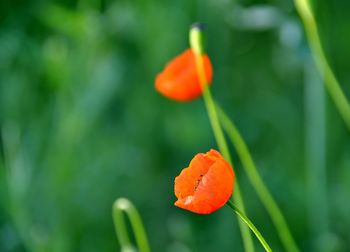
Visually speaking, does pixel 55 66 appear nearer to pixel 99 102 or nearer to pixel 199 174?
pixel 99 102

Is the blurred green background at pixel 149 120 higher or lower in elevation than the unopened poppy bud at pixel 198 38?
lower

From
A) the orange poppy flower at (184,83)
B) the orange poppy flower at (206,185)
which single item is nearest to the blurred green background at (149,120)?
the orange poppy flower at (184,83)

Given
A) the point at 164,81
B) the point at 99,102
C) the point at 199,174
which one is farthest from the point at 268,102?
the point at 199,174

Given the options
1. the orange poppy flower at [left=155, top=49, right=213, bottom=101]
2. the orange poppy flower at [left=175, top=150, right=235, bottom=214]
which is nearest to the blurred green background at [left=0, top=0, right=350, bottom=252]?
the orange poppy flower at [left=155, top=49, right=213, bottom=101]

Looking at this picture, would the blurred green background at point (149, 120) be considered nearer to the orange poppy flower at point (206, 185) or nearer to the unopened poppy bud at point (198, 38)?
the unopened poppy bud at point (198, 38)

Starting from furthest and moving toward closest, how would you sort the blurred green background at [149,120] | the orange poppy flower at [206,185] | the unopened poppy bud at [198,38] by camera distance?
1. the blurred green background at [149,120]
2. the unopened poppy bud at [198,38]
3. the orange poppy flower at [206,185]

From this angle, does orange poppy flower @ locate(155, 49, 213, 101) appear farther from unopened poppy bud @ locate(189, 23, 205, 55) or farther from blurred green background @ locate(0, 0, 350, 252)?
blurred green background @ locate(0, 0, 350, 252)

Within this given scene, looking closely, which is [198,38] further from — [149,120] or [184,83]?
[149,120]
